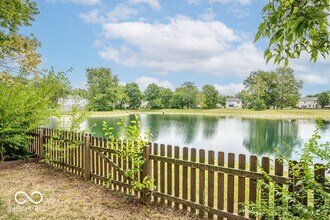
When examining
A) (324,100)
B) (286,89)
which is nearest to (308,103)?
(324,100)

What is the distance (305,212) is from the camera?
7.70 feet

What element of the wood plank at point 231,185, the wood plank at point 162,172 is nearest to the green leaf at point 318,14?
the wood plank at point 231,185

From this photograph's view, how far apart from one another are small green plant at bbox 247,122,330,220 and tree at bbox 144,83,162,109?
7319 centimetres

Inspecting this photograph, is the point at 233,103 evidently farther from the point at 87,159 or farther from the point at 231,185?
→ the point at 231,185

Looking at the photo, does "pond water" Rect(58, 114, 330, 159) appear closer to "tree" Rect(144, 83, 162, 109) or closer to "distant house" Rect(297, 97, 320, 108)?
"tree" Rect(144, 83, 162, 109)

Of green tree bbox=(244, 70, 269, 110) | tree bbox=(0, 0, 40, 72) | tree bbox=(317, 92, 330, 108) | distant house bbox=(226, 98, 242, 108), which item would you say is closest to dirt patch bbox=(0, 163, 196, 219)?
tree bbox=(0, 0, 40, 72)

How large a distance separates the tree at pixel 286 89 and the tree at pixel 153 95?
33.9 metres

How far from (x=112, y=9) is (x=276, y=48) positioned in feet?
107

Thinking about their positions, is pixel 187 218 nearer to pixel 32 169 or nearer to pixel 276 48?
pixel 276 48

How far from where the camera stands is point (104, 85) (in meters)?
65.5

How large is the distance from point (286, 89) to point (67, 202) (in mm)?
71365

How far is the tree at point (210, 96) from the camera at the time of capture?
249 ft

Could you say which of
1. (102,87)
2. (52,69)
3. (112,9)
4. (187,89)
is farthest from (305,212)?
(187,89)

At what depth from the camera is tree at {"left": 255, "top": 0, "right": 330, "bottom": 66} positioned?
1.47 m
